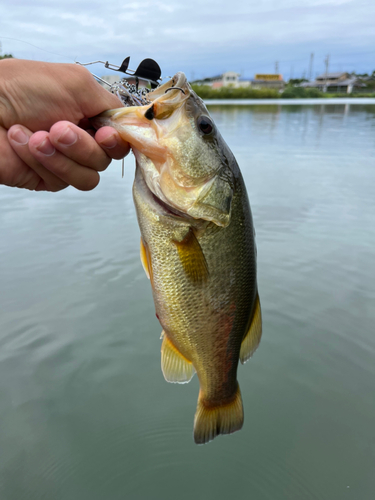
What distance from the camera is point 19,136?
1.65m

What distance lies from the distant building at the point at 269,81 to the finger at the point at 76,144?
94.5m

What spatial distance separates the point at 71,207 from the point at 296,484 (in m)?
6.92

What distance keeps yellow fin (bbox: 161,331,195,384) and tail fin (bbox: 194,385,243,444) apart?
22cm

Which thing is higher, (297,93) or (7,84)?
(7,84)

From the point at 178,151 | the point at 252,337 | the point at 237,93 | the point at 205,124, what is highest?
the point at 205,124

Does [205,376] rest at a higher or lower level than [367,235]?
higher

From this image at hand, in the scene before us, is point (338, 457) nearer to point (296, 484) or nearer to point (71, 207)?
point (296, 484)

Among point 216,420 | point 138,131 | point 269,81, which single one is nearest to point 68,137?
point 138,131

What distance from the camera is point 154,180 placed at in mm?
1667

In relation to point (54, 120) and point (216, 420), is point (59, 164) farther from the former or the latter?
point (216, 420)

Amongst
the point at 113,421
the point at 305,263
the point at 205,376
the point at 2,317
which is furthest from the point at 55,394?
the point at 305,263

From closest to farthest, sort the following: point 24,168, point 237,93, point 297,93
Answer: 1. point 24,168
2. point 237,93
3. point 297,93

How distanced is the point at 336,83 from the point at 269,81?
17168mm

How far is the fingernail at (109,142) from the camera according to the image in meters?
1.64
